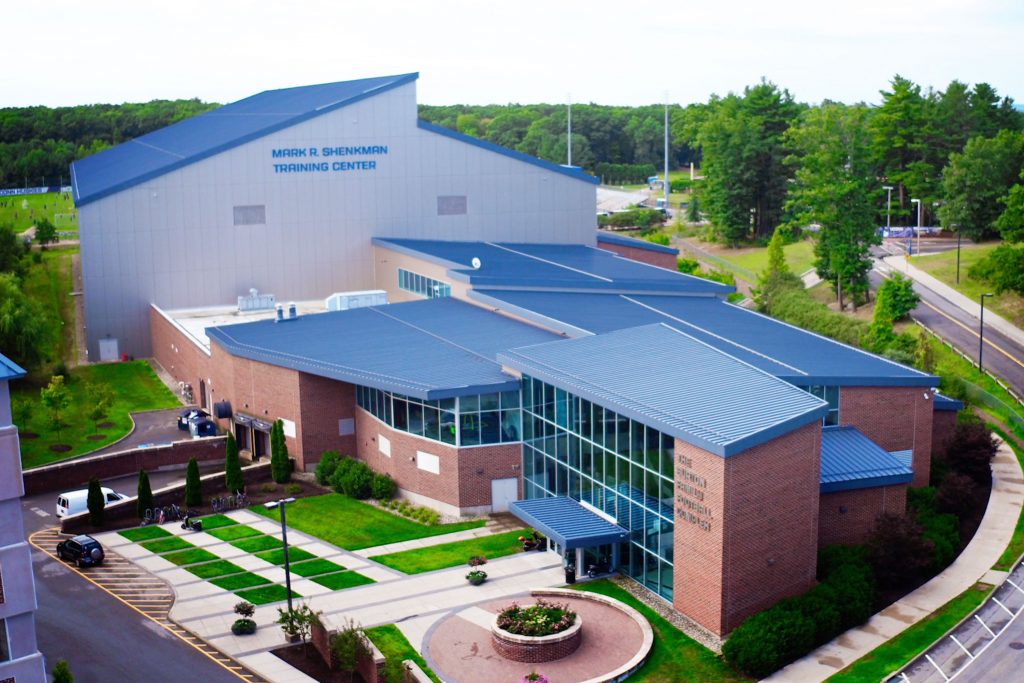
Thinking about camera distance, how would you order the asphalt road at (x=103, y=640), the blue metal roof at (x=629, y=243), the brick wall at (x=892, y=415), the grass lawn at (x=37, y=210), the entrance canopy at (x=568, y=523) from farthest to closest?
the grass lawn at (x=37, y=210)
the blue metal roof at (x=629, y=243)
the brick wall at (x=892, y=415)
the entrance canopy at (x=568, y=523)
the asphalt road at (x=103, y=640)

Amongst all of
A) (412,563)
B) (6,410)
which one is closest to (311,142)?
(412,563)

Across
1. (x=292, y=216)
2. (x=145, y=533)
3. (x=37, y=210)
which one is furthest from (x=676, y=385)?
(x=37, y=210)

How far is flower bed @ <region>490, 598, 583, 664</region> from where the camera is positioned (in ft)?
128

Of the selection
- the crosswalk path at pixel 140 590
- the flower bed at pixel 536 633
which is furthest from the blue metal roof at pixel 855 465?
the crosswalk path at pixel 140 590

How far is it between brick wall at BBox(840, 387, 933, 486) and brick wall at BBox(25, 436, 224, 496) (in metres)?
31.2

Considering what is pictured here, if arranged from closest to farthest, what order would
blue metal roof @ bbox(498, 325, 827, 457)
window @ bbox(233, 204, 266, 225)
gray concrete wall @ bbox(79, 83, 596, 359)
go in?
blue metal roof @ bbox(498, 325, 827, 457)
gray concrete wall @ bbox(79, 83, 596, 359)
window @ bbox(233, 204, 266, 225)

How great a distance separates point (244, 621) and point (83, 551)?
32.0ft

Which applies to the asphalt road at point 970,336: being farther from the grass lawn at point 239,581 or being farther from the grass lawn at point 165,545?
the grass lawn at point 165,545

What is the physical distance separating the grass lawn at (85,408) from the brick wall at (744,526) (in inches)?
1356

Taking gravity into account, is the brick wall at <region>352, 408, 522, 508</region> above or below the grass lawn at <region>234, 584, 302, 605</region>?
above

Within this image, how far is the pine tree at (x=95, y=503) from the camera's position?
52.3 m

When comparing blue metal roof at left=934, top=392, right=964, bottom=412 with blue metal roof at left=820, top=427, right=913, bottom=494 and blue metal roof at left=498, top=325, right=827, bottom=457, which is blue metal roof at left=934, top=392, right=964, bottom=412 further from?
blue metal roof at left=498, top=325, right=827, bottom=457

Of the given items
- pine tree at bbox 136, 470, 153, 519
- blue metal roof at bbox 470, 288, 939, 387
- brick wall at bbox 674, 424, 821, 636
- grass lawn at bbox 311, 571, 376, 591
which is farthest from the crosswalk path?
blue metal roof at bbox 470, 288, 939, 387

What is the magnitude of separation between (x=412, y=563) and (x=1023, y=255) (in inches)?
2032
